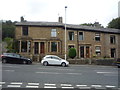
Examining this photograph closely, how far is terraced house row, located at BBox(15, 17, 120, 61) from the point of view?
119ft

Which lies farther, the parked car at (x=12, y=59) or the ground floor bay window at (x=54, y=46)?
the ground floor bay window at (x=54, y=46)

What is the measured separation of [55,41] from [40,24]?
4010 millimetres

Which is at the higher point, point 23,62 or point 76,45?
point 76,45

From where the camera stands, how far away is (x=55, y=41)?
120 feet

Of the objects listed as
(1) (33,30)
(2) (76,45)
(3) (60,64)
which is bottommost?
(3) (60,64)

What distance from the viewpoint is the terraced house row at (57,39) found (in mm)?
36188

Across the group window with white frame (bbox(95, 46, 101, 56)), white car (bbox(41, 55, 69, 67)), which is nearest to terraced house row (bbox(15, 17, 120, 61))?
window with white frame (bbox(95, 46, 101, 56))

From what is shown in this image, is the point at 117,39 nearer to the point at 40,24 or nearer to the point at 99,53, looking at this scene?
the point at 99,53

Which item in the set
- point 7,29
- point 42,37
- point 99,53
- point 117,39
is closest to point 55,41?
point 42,37

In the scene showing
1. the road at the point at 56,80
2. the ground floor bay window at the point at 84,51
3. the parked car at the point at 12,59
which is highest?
the ground floor bay window at the point at 84,51

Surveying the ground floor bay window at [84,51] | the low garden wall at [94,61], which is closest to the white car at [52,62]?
the low garden wall at [94,61]

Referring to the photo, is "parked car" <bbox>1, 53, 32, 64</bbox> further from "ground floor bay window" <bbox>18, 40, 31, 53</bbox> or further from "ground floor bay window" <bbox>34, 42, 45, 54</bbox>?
"ground floor bay window" <bbox>34, 42, 45, 54</bbox>

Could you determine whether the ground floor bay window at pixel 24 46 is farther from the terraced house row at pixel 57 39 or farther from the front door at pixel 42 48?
the front door at pixel 42 48

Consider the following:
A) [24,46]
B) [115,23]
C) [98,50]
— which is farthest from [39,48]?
[115,23]
